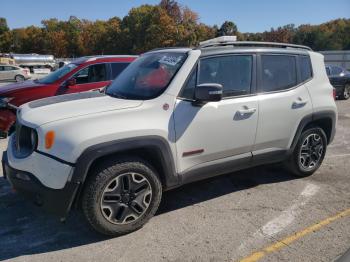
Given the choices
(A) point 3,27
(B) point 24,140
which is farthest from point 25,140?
(A) point 3,27

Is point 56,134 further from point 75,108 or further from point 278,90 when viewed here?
point 278,90

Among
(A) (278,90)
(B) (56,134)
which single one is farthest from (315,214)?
(B) (56,134)

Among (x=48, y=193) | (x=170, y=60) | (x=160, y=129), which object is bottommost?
(x=48, y=193)

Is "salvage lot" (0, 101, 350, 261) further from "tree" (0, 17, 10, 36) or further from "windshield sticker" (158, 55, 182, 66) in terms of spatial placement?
"tree" (0, 17, 10, 36)

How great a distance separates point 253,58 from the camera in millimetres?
4469

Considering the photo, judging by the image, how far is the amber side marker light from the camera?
3.23 metres

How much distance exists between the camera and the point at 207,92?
373 cm

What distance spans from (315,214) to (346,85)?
11810 millimetres

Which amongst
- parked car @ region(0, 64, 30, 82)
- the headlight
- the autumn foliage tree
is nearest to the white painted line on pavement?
the headlight

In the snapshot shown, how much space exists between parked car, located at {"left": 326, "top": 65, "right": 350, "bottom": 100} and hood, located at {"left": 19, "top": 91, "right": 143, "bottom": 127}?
12.2 meters

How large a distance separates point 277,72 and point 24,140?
3.06 m

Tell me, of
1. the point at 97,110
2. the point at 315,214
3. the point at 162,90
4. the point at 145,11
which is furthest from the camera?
the point at 145,11

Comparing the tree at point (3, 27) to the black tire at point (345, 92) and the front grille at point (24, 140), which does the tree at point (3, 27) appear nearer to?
the black tire at point (345, 92)

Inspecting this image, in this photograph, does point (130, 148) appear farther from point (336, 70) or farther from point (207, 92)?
→ point (336, 70)
